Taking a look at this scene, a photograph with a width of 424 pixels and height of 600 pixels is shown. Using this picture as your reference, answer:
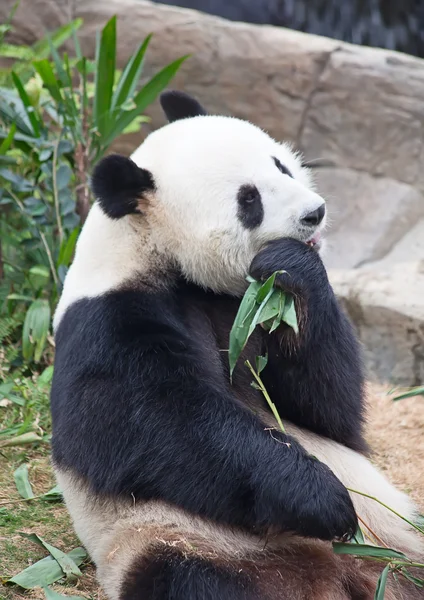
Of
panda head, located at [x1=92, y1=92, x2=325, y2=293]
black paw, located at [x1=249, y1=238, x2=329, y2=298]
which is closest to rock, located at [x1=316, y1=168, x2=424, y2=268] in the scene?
panda head, located at [x1=92, y1=92, x2=325, y2=293]

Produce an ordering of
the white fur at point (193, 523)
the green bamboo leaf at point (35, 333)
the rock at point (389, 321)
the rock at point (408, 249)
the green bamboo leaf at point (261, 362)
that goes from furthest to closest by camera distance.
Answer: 1. the rock at point (408, 249)
2. the rock at point (389, 321)
3. the green bamboo leaf at point (35, 333)
4. the green bamboo leaf at point (261, 362)
5. the white fur at point (193, 523)

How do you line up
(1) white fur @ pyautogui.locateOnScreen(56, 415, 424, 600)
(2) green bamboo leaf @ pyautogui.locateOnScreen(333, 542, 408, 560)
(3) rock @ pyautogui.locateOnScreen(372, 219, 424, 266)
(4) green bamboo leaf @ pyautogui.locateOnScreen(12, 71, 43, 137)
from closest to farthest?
1. (2) green bamboo leaf @ pyautogui.locateOnScreen(333, 542, 408, 560)
2. (1) white fur @ pyautogui.locateOnScreen(56, 415, 424, 600)
3. (4) green bamboo leaf @ pyautogui.locateOnScreen(12, 71, 43, 137)
4. (3) rock @ pyautogui.locateOnScreen(372, 219, 424, 266)

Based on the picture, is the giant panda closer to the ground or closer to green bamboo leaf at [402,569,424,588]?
green bamboo leaf at [402,569,424,588]

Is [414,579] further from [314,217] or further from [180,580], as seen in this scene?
[314,217]

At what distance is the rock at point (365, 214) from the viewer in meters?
8.39

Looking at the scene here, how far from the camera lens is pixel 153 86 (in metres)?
5.75

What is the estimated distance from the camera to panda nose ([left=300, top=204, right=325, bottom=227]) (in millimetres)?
3232

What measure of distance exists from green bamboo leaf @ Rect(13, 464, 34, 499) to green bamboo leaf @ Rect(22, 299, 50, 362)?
1.15 meters

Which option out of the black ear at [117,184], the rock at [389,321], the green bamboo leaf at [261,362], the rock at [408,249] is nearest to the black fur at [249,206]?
the black ear at [117,184]

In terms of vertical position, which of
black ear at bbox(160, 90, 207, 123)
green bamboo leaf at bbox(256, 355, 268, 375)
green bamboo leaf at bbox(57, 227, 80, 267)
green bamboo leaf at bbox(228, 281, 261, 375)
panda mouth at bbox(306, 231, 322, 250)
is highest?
black ear at bbox(160, 90, 207, 123)

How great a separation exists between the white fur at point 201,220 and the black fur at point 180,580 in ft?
3.39

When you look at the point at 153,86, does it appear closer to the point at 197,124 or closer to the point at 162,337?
the point at 197,124

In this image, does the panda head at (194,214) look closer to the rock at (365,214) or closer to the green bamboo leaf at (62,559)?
the green bamboo leaf at (62,559)

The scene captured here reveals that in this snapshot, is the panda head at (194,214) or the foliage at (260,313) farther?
the panda head at (194,214)
